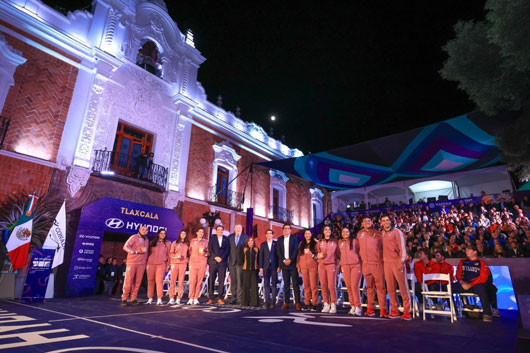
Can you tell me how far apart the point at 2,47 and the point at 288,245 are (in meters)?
10.3

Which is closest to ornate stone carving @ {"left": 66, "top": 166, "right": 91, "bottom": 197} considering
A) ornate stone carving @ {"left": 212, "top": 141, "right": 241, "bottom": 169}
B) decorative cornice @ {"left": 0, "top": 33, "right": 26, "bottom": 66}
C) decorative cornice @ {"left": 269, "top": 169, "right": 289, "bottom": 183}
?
decorative cornice @ {"left": 0, "top": 33, "right": 26, "bottom": 66}

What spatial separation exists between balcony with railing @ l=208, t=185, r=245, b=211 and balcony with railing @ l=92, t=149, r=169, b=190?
324 centimetres

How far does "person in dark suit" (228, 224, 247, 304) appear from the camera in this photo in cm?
685

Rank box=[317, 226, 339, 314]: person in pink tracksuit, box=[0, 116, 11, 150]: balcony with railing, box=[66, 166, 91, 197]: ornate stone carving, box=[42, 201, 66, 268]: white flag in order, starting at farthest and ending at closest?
box=[66, 166, 91, 197]: ornate stone carving < box=[0, 116, 11, 150]: balcony with railing < box=[42, 201, 66, 268]: white flag < box=[317, 226, 339, 314]: person in pink tracksuit

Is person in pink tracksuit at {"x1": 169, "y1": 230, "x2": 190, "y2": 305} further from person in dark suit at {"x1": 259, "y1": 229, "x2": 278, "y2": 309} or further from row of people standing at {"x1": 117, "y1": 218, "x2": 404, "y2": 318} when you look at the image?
person in dark suit at {"x1": 259, "y1": 229, "x2": 278, "y2": 309}

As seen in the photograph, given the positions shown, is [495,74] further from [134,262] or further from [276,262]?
[134,262]

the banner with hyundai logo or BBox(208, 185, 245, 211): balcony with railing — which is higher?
BBox(208, 185, 245, 211): balcony with railing

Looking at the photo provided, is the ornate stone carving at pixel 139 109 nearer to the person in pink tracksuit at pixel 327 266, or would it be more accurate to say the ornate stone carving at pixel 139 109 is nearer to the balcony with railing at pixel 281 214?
the balcony with railing at pixel 281 214

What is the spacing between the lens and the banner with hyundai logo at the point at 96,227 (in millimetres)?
8820

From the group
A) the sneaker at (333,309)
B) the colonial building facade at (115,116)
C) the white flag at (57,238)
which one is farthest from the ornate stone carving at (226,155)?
the sneaker at (333,309)

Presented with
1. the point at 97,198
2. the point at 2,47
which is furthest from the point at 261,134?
the point at 2,47

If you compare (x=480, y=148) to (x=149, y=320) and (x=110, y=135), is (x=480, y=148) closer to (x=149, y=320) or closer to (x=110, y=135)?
(x=149, y=320)

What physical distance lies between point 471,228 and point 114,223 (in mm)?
13184

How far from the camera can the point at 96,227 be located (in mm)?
9469
